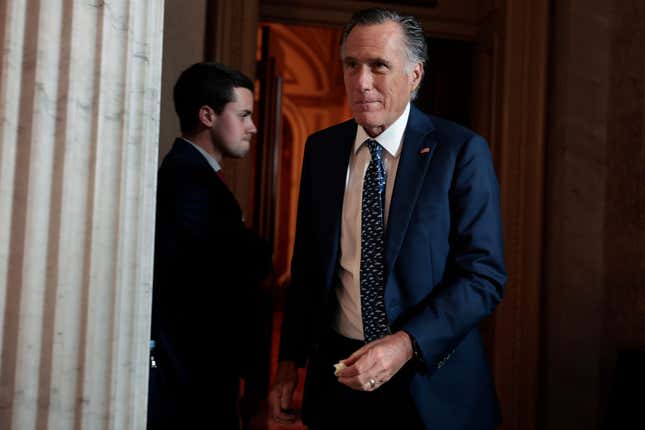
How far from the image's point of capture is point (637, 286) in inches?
128

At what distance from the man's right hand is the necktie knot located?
574 mm

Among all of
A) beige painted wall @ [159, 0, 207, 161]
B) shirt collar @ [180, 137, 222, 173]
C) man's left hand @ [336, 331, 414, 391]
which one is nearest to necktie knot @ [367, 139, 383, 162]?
man's left hand @ [336, 331, 414, 391]

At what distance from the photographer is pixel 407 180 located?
1.60 m

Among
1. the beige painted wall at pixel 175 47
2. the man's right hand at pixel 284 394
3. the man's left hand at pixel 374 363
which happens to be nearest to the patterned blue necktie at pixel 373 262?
the man's left hand at pixel 374 363

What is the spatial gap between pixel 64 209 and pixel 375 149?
2.52 feet

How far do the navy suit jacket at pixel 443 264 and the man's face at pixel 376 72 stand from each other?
94mm

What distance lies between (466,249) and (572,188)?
2.39 metres

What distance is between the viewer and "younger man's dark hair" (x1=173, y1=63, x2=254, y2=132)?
7.36ft

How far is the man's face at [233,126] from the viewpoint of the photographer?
2.25 metres

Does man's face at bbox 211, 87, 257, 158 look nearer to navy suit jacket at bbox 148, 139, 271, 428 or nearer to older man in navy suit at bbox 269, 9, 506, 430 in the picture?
navy suit jacket at bbox 148, 139, 271, 428

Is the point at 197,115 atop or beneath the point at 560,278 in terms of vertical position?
atop

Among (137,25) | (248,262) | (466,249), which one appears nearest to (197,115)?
(248,262)

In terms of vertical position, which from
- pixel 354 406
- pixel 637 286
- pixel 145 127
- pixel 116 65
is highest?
pixel 116 65

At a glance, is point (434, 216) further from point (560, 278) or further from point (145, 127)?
point (560, 278)
